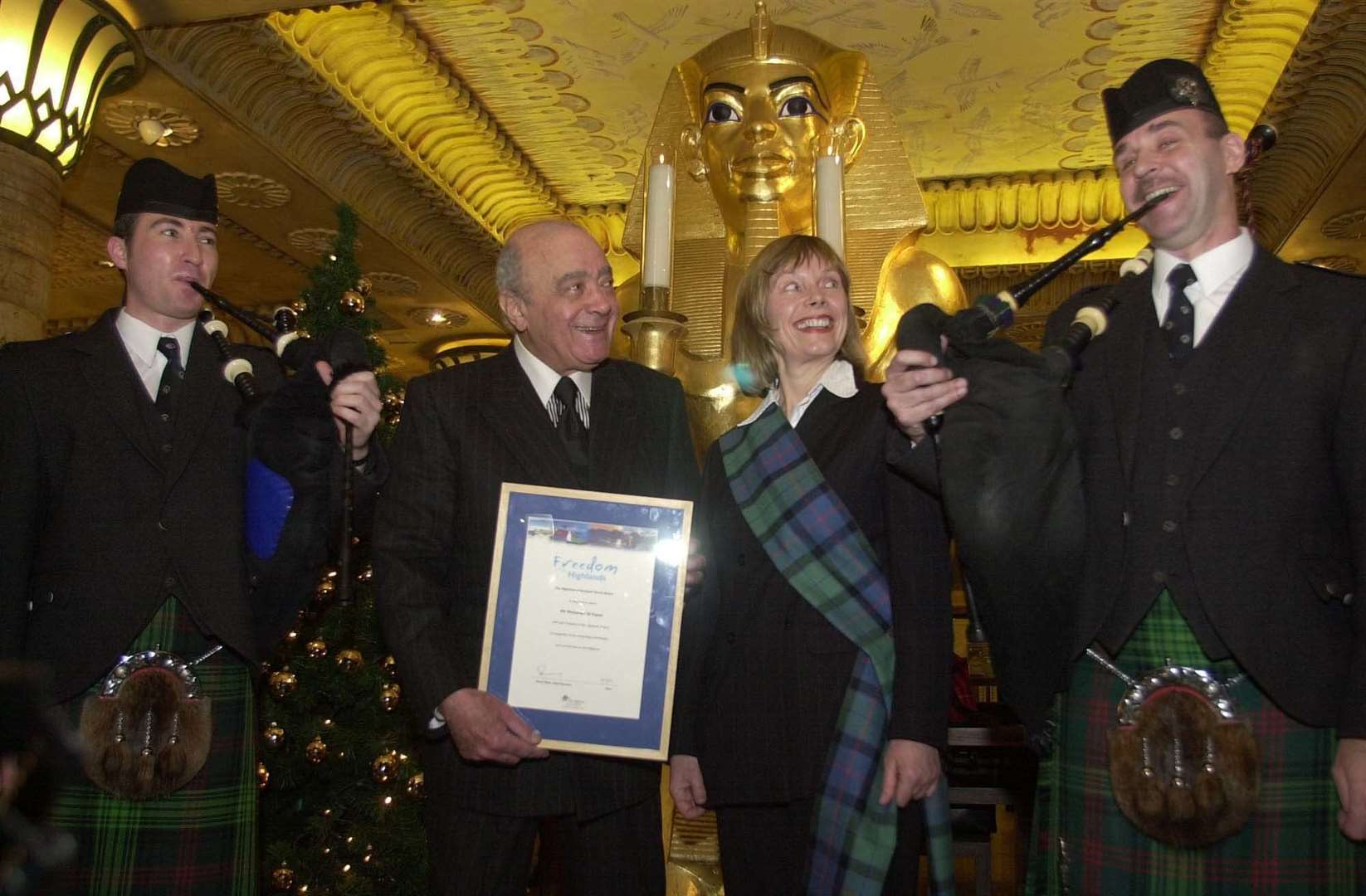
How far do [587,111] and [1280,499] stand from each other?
5817 mm

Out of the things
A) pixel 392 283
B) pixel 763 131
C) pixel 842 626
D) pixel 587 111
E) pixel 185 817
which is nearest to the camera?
pixel 842 626

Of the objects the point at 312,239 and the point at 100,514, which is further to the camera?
the point at 312,239

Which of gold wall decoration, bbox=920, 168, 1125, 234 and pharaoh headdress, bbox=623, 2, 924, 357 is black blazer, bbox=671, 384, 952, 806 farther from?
gold wall decoration, bbox=920, 168, 1125, 234

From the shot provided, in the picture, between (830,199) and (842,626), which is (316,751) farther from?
(830,199)

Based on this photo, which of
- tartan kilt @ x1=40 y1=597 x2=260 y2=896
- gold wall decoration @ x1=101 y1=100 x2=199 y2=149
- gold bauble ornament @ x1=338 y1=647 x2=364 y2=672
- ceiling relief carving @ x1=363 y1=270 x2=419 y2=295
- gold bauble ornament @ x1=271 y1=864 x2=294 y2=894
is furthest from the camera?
ceiling relief carving @ x1=363 y1=270 x2=419 y2=295

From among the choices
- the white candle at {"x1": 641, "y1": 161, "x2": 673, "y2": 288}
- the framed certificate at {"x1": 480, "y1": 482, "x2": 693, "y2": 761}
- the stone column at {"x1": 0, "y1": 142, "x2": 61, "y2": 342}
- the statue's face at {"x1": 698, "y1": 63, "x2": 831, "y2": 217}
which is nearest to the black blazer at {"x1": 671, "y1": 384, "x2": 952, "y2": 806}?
the framed certificate at {"x1": 480, "y1": 482, "x2": 693, "y2": 761}

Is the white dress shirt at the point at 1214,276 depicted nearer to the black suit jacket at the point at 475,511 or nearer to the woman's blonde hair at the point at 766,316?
the woman's blonde hair at the point at 766,316

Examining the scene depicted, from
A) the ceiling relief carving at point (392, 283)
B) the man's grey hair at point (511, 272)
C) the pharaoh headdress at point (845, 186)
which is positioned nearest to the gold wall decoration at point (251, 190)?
the ceiling relief carving at point (392, 283)

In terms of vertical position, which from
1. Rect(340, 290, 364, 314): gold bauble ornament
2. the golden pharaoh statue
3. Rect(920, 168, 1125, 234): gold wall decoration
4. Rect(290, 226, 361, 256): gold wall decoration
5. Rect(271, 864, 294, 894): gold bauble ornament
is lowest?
Rect(271, 864, 294, 894): gold bauble ornament

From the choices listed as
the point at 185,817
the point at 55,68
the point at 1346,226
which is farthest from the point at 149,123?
the point at 1346,226

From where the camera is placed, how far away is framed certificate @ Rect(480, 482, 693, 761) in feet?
6.21

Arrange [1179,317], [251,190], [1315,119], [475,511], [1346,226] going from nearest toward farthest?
1. [1179,317]
2. [475,511]
3. [1315,119]
4. [251,190]
5. [1346,226]

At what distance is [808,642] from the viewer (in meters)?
1.86

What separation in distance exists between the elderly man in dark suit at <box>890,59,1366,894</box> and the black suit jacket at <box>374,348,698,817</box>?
694 millimetres
